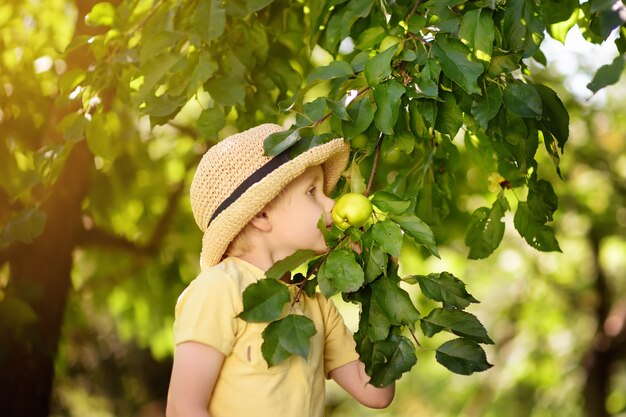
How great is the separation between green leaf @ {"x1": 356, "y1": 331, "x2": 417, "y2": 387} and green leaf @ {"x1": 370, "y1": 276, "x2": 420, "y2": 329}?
4cm

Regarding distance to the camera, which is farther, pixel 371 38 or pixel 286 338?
pixel 371 38

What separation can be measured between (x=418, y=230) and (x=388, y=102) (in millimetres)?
237

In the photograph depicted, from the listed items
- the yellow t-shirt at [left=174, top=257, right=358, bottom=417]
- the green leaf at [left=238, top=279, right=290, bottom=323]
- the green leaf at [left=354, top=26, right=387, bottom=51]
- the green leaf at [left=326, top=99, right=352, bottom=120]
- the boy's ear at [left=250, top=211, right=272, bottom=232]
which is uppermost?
the green leaf at [left=326, top=99, right=352, bottom=120]

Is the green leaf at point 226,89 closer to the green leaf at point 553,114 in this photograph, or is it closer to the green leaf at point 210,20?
the green leaf at point 210,20

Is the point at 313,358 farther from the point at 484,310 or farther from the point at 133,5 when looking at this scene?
the point at 484,310

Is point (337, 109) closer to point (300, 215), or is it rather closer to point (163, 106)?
Result: point (300, 215)

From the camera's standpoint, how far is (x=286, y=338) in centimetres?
148

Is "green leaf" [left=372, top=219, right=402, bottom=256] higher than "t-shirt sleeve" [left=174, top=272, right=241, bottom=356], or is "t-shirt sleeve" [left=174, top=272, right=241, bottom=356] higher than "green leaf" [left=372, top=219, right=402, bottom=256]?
"green leaf" [left=372, top=219, right=402, bottom=256]

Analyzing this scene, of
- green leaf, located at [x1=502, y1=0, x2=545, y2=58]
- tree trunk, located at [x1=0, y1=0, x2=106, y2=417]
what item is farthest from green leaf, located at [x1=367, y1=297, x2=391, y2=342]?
tree trunk, located at [x1=0, y1=0, x2=106, y2=417]

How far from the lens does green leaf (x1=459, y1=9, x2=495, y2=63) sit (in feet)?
5.42

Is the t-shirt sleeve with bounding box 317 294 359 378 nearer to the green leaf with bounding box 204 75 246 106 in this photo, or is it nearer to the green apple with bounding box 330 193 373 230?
the green apple with bounding box 330 193 373 230

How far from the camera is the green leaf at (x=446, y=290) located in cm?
153

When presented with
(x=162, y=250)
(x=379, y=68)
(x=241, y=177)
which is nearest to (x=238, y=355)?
(x=241, y=177)

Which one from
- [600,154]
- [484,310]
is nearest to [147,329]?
[600,154]
